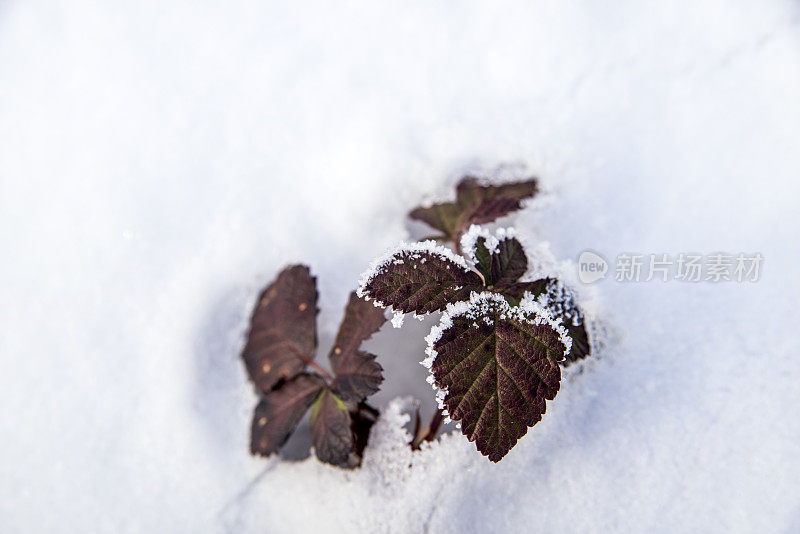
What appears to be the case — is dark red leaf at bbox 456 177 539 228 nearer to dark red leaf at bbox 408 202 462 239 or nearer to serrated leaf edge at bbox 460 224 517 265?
dark red leaf at bbox 408 202 462 239

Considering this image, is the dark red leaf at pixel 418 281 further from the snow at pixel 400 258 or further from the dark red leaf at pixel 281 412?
the dark red leaf at pixel 281 412

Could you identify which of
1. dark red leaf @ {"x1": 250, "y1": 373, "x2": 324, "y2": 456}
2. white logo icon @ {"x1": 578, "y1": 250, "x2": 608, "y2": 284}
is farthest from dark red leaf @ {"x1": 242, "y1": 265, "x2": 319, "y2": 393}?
white logo icon @ {"x1": 578, "y1": 250, "x2": 608, "y2": 284}

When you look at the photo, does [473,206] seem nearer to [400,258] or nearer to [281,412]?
[400,258]

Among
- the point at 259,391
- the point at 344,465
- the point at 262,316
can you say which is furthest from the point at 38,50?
the point at 344,465

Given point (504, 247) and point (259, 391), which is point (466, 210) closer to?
point (504, 247)

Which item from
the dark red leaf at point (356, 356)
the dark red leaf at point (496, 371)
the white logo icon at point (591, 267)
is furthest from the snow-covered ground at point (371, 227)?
the dark red leaf at point (496, 371)

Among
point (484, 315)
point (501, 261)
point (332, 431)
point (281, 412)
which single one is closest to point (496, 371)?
point (484, 315)
